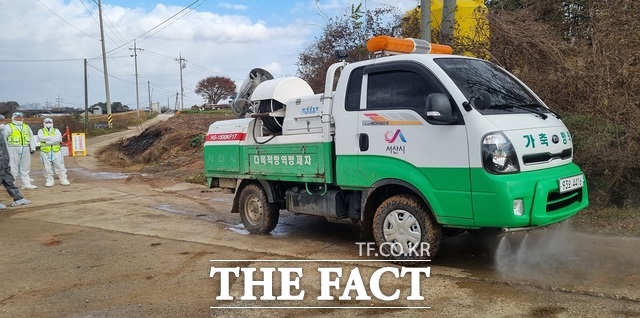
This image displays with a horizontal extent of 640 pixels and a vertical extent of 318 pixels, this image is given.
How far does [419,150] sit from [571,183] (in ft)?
4.96

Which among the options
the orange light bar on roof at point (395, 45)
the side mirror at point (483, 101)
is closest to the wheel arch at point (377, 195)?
the side mirror at point (483, 101)

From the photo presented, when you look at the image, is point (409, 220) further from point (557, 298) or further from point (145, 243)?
point (145, 243)

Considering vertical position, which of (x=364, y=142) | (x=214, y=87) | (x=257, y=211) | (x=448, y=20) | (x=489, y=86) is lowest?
(x=257, y=211)

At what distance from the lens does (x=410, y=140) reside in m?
5.33

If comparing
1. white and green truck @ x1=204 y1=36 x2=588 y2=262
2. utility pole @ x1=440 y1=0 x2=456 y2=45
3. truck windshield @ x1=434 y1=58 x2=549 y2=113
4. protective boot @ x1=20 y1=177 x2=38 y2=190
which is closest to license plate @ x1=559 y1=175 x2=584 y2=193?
white and green truck @ x1=204 y1=36 x2=588 y2=262

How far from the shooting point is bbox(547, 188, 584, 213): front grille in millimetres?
4957

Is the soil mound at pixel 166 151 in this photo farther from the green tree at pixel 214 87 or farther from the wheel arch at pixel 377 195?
the green tree at pixel 214 87

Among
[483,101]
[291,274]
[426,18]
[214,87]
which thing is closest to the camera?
[483,101]

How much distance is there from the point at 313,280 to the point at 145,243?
311cm

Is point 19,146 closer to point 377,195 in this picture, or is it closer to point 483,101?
point 377,195

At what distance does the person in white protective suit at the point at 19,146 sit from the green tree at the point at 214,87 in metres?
68.9

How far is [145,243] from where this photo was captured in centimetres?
734

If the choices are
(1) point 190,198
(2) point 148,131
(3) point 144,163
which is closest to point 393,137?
(1) point 190,198

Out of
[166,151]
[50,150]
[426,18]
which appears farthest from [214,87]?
[426,18]
